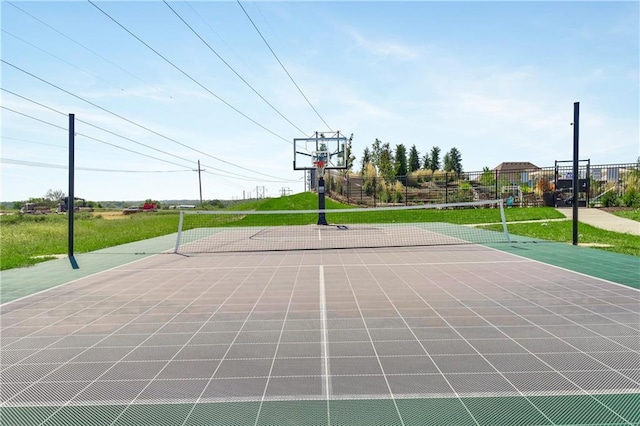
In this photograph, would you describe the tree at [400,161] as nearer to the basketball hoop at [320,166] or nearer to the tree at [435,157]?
the tree at [435,157]

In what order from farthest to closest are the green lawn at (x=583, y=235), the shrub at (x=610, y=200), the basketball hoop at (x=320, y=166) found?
the basketball hoop at (x=320, y=166) < the shrub at (x=610, y=200) < the green lawn at (x=583, y=235)

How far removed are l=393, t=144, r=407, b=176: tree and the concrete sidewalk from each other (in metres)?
32.9

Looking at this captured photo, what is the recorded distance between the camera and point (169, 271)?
1064 centimetres

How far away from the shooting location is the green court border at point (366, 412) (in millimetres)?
3273

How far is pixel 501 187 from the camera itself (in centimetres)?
3359

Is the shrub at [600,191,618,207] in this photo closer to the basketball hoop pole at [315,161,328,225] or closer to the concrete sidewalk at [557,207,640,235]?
the concrete sidewalk at [557,207,640,235]

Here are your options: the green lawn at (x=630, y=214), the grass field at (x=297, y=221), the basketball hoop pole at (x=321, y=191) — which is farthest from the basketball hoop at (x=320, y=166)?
the green lawn at (x=630, y=214)

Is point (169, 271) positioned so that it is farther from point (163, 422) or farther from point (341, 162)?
point (341, 162)

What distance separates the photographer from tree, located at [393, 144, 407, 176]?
56.3 meters

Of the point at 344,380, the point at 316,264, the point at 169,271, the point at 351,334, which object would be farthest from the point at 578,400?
the point at 169,271

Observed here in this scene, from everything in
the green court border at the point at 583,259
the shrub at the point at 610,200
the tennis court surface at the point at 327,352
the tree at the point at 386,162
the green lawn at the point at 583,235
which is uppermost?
the tree at the point at 386,162

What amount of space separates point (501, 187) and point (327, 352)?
1286 inches

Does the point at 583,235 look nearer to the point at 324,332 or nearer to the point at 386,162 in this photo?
the point at 324,332

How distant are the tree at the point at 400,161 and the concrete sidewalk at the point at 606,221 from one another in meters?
32.9
